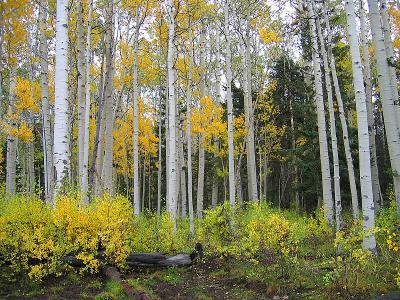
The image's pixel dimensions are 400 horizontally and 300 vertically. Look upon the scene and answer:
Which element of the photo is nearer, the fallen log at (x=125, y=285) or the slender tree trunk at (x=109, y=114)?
the fallen log at (x=125, y=285)

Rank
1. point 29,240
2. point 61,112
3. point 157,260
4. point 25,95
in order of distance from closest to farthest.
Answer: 1. point 29,240
2. point 61,112
3. point 157,260
4. point 25,95

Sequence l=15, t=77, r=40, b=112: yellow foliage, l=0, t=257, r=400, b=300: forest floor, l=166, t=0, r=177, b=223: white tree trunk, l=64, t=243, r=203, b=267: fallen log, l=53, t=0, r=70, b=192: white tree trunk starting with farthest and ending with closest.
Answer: l=15, t=77, r=40, b=112: yellow foliage
l=166, t=0, r=177, b=223: white tree trunk
l=64, t=243, r=203, b=267: fallen log
l=53, t=0, r=70, b=192: white tree trunk
l=0, t=257, r=400, b=300: forest floor

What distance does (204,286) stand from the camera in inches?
262

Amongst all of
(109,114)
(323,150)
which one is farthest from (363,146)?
(109,114)

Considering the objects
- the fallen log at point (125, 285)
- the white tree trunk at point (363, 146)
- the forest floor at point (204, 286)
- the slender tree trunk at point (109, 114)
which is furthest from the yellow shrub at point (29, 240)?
the white tree trunk at point (363, 146)

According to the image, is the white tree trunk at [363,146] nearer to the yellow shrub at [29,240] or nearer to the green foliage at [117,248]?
the green foliage at [117,248]

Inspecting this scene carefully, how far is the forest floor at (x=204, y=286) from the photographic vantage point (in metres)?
5.56

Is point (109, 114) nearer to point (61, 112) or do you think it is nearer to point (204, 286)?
point (61, 112)

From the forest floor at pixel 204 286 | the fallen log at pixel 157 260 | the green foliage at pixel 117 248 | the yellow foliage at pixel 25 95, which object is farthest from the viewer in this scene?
the yellow foliage at pixel 25 95

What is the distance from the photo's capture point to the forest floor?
5.56m

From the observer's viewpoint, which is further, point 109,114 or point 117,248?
point 109,114

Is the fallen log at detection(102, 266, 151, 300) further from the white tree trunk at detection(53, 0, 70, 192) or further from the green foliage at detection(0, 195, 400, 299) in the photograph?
the white tree trunk at detection(53, 0, 70, 192)

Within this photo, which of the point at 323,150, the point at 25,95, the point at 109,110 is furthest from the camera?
the point at 25,95

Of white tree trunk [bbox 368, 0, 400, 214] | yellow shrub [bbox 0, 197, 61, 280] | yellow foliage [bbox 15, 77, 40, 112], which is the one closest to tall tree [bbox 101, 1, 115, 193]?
yellow shrub [bbox 0, 197, 61, 280]
